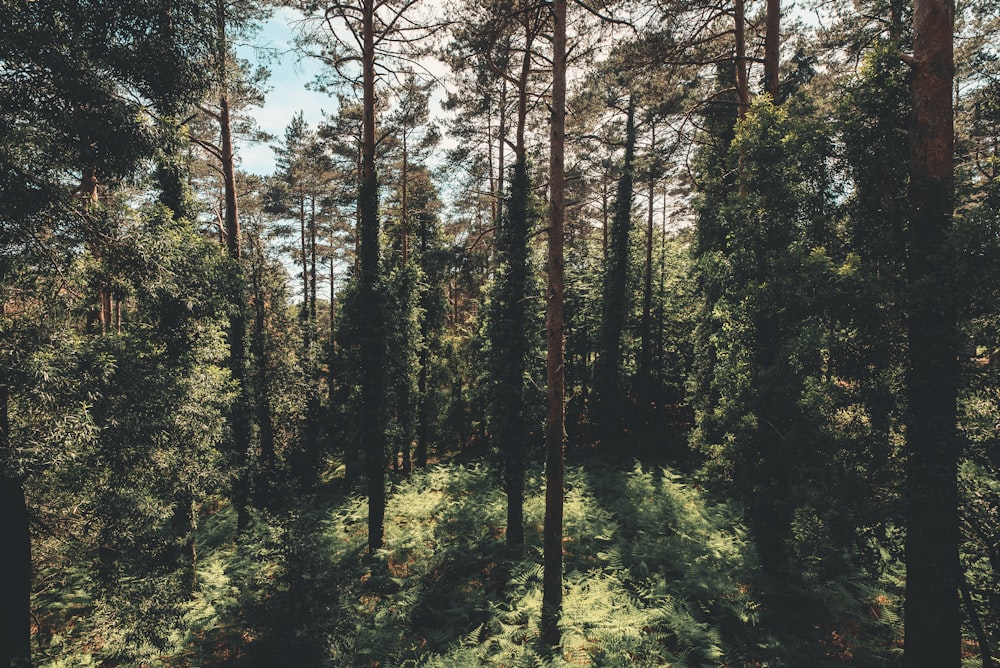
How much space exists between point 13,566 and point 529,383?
37.2 ft

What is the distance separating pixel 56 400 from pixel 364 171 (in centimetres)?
895

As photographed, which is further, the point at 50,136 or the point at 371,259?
the point at 371,259

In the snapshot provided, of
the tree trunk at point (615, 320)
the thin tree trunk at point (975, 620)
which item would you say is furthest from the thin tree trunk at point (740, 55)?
the tree trunk at point (615, 320)

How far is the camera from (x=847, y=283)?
6906mm

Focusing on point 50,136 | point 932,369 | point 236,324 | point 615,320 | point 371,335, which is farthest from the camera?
point 615,320

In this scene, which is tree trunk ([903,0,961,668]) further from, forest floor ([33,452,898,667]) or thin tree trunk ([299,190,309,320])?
thin tree trunk ([299,190,309,320])

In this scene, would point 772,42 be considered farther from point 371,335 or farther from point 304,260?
point 304,260

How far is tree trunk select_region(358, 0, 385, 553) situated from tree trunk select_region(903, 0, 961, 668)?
11.7 meters


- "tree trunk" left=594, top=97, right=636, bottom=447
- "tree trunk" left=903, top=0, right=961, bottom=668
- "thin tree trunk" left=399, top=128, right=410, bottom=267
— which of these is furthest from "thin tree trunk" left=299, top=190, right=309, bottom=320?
"tree trunk" left=903, top=0, right=961, bottom=668

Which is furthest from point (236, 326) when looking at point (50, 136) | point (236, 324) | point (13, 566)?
point (13, 566)

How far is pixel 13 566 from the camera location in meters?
6.12

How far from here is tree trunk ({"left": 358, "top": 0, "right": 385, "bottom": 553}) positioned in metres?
12.2

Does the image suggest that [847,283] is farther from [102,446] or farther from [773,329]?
[102,446]

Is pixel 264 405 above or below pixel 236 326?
below
